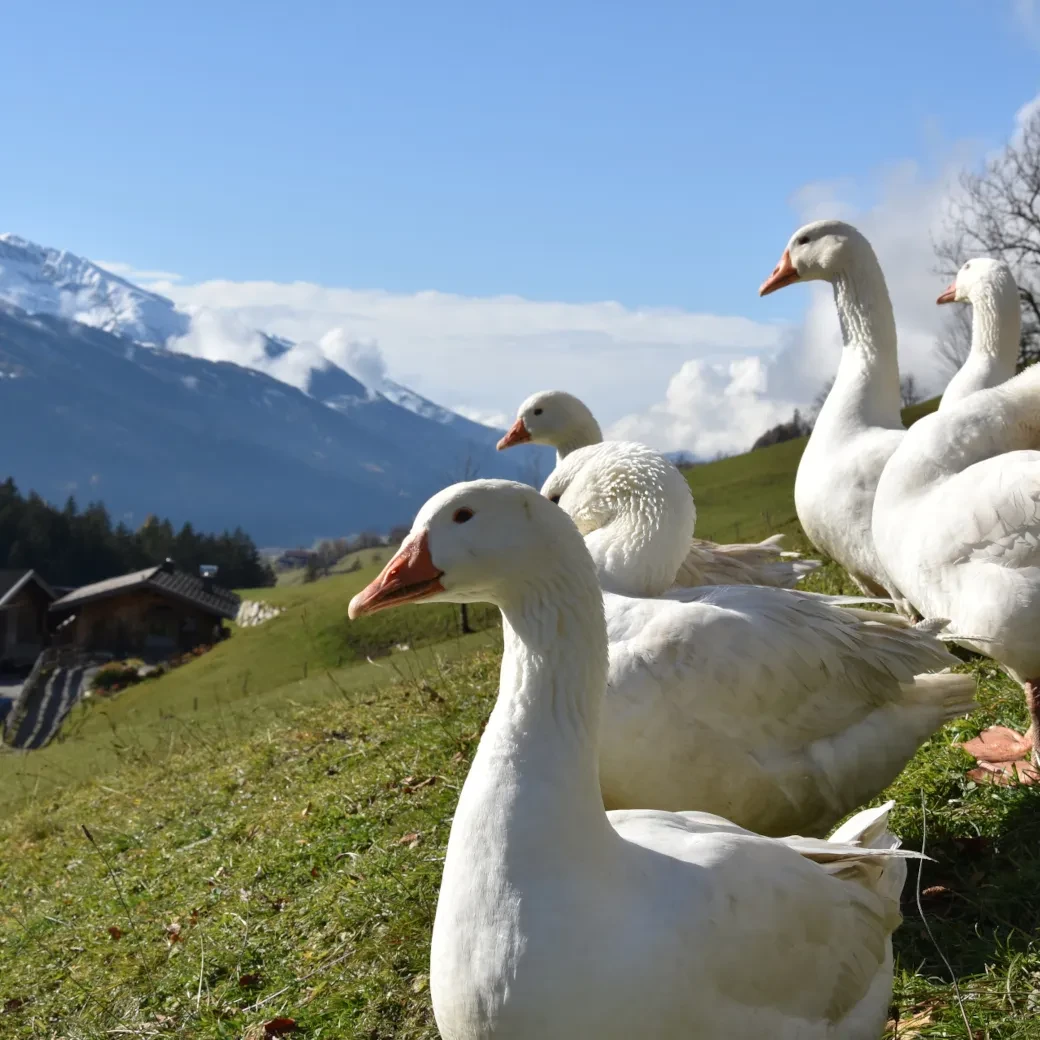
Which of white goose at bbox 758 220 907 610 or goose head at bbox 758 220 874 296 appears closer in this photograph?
white goose at bbox 758 220 907 610

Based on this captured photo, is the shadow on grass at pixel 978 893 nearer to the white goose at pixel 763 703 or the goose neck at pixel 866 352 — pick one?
the white goose at pixel 763 703

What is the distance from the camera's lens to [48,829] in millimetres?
9281

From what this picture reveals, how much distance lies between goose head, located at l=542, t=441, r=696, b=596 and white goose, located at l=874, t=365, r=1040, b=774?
40.4 inches

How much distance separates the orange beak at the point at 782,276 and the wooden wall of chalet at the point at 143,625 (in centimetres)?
5092

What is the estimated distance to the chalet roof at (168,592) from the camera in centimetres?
5438

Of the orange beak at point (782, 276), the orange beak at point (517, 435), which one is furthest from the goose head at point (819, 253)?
the orange beak at point (517, 435)

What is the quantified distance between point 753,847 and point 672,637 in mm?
1202

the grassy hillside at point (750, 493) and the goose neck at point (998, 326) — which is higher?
the goose neck at point (998, 326)

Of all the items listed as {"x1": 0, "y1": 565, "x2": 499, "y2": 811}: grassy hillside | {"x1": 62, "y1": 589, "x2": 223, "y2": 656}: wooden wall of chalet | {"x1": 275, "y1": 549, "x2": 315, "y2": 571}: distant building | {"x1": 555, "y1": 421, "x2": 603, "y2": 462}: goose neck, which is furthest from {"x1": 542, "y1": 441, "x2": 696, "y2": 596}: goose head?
{"x1": 275, "y1": 549, "x2": 315, "y2": 571}: distant building

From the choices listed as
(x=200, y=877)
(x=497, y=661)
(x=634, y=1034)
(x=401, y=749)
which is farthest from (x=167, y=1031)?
(x=497, y=661)

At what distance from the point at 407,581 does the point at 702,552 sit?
138 inches

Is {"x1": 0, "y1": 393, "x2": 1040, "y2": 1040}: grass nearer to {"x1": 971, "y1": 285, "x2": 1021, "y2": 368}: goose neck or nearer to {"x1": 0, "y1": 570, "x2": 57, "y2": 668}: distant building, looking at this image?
{"x1": 971, "y1": 285, "x2": 1021, "y2": 368}: goose neck

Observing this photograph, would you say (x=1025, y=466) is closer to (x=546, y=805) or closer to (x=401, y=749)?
(x=546, y=805)

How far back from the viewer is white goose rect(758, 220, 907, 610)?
6.81m
